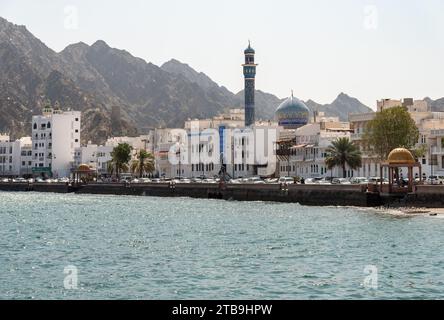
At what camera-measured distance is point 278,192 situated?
4769 inches

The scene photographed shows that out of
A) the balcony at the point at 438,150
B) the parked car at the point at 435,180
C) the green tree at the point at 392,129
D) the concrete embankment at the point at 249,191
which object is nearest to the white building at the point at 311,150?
the balcony at the point at 438,150

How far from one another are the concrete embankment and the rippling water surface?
16.7 m

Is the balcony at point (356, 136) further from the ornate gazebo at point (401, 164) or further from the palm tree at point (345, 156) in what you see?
the ornate gazebo at point (401, 164)

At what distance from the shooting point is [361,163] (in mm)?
139625

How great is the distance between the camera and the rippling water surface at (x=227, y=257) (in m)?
38.1

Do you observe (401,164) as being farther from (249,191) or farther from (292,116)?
(292,116)

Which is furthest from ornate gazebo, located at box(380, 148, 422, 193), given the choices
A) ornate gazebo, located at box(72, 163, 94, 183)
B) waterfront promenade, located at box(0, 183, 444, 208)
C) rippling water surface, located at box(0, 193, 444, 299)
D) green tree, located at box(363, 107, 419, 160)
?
ornate gazebo, located at box(72, 163, 94, 183)

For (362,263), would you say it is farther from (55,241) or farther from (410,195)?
(410,195)

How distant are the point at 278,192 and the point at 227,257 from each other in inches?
2815

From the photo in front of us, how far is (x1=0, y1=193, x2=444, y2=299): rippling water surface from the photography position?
3809 centimetres

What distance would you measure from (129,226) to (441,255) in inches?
1407

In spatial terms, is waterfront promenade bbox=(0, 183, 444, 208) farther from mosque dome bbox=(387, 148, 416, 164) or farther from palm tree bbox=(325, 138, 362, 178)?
palm tree bbox=(325, 138, 362, 178)

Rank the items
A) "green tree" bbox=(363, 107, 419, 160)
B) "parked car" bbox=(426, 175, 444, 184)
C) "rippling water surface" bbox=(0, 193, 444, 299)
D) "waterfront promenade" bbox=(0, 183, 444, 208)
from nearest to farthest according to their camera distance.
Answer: "rippling water surface" bbox=(0, 193, 444, 299), "waterfront promenade" bbox=(0, 183, 444, 208), "parked car" bbox=(426, 175, 444, 184), "green tree" bbox=(363, 107, 419, 160)
